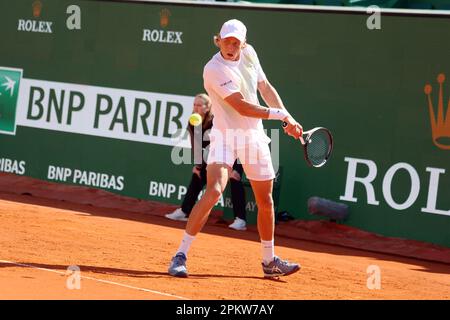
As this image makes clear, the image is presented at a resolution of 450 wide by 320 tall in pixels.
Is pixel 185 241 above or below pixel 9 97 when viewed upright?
below

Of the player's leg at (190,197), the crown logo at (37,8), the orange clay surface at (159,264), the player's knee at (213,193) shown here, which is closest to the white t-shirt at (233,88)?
the player's knee at (213,193)

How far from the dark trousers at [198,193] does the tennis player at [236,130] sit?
4.70 m

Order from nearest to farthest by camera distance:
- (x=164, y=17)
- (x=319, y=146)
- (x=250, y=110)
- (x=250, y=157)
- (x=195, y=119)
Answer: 1. (x=250, y=110)
2. (x=250, y=157)
3. (x=319, y=146)
4. (x=195, y=119)
5. (x=164, y=17)

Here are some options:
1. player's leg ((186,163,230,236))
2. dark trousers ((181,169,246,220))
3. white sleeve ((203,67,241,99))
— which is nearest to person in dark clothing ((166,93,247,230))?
dark trousers ((181,169,246,220))

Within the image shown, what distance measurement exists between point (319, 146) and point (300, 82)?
462 centimetres

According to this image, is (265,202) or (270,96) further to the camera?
(270,96)

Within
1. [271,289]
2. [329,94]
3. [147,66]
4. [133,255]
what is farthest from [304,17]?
Answer: [271,289]

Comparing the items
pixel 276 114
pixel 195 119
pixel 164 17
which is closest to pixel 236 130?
pixel 276 114

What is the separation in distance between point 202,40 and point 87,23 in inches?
86.3

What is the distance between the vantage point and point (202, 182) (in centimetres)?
1321

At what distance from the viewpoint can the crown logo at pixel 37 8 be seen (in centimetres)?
1578

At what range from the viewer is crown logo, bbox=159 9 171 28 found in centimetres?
1441

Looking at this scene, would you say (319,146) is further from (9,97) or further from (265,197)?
(9,97)
